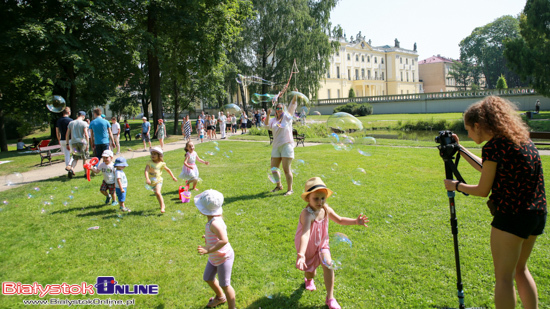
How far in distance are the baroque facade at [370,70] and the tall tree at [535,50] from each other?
154 ft

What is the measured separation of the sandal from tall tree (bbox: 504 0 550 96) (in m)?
33.1

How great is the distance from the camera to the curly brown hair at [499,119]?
2.95m

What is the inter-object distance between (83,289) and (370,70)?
92514 millimetres

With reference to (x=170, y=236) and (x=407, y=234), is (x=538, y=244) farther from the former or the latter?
(x=170, y=236)

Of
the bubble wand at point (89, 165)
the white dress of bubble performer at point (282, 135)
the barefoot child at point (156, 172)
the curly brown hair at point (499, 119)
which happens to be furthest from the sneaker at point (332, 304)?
the bubble wand at point (89, 165)

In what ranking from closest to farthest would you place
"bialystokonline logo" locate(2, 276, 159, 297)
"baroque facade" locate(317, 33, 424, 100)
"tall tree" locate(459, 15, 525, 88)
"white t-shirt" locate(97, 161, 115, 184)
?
1. "bialystokonline logo" locate(2, 276, 159, 297)
2. "white t-shirt" locate(97, 161, 115, 184)
3. "baroque facade" locate(317, 33, 424, 100)
4. "tall tree" locate(459, 15, 525, 88)

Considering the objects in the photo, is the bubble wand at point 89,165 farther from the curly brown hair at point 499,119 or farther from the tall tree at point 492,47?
the tall tree at point 492,47

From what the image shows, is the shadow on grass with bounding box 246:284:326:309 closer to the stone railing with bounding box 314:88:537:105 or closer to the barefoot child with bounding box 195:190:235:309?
the barefoot child with bounding box 195:190:235:309

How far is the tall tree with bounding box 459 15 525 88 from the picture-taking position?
81.1 meters

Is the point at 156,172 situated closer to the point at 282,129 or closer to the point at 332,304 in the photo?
the point at 282,129

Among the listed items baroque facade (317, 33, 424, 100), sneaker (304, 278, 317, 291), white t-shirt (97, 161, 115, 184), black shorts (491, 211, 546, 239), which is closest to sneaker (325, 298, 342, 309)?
sneaker (304, 278, 317, 291)

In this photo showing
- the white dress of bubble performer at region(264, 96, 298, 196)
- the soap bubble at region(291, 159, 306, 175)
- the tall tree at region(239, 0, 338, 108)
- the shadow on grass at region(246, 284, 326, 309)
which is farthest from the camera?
the tall tree at region(239, 0, 338, 108)

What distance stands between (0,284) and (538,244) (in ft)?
24.0

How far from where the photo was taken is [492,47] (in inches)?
3305
